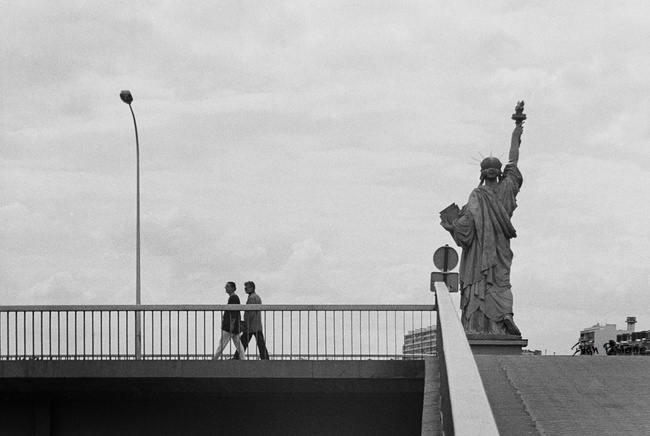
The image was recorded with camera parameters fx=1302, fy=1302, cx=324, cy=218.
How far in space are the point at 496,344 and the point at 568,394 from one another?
7.87 meters

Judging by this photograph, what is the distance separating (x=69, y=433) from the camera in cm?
1889

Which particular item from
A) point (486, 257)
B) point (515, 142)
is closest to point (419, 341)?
point (486, 257)

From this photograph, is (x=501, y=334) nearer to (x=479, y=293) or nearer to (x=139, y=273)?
(x=479, y=293)

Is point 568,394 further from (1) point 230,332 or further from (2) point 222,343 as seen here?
(2) point 222,343

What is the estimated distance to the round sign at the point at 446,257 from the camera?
19.1 m

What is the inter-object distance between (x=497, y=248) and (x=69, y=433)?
23.8 feet

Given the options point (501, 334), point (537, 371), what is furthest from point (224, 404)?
point (537, 371)

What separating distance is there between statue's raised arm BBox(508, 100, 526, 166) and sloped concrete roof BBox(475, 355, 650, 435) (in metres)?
6.30

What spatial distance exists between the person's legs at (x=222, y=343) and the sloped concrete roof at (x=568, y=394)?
15.8 ft

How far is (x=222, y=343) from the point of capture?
18.5 m

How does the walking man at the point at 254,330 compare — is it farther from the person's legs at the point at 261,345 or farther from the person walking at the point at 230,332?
the person walking at the point at 230,332

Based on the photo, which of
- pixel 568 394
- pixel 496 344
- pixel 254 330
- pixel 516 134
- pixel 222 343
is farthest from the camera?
pixel 516 134

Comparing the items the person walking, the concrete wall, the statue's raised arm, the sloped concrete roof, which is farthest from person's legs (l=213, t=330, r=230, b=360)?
the statue's raised arm

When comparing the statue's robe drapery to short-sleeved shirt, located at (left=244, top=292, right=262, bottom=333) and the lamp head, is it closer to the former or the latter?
short-sleeved shirt, located at (left=244, top=292, right=262, bottom=333)
